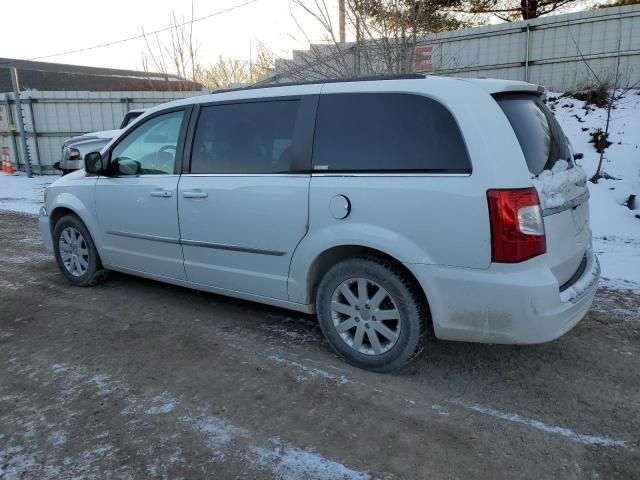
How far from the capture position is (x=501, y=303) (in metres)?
2.76

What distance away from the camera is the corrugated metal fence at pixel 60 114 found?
15734 mm

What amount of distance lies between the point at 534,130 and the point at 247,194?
1.91 metres

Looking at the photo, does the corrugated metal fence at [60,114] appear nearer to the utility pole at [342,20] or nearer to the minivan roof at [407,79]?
the utility pole at [342,20]

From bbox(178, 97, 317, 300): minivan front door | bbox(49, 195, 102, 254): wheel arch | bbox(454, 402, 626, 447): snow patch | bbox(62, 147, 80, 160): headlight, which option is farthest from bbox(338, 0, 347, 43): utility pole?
bbox(454, 402, 626, 447): snow patch

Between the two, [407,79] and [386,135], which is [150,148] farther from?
[407,79]

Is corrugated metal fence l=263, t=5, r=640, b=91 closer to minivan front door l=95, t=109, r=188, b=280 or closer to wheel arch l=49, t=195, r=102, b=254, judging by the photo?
minivan front door l=95, t=109, r=188, b=280

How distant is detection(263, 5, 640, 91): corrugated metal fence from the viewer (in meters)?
9.54

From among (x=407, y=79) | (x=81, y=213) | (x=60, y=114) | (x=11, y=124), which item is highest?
(x=60, y=114)

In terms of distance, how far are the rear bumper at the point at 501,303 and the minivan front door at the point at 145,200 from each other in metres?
2.16

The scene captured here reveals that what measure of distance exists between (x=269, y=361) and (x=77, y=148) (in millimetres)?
9118

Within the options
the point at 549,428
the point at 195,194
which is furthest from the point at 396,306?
the point at 195,194

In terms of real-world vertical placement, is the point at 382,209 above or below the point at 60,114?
below

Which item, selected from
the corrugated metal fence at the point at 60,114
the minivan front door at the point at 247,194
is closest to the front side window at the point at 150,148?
the minivan front door at the point at 247,194

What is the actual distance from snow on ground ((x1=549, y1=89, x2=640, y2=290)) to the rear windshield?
7.23 feet
